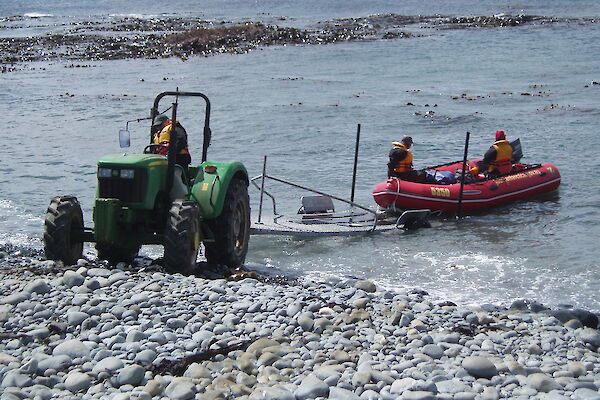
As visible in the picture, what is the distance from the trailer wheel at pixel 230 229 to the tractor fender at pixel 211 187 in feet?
0.45

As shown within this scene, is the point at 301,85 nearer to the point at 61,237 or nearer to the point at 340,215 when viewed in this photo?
the point at 340,215

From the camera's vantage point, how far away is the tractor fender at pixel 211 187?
30.9 feet

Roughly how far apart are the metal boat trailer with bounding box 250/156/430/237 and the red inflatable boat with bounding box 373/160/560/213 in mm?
316

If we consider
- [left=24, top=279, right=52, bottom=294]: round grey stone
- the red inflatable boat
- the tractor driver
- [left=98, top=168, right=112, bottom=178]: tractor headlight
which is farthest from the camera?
the red inflatable boat

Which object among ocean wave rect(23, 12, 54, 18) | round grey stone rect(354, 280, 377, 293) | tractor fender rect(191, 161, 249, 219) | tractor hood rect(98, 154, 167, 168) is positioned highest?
ocean wave rect(23, 12, 54, 18)

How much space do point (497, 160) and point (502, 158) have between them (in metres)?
0.11

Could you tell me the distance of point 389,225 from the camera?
13.8 m

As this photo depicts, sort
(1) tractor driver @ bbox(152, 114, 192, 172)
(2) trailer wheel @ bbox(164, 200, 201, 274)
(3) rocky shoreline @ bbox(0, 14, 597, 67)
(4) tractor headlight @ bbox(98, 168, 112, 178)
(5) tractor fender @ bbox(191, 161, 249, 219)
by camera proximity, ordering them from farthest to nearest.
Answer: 1. (3) rocky shoreline @ bbox(0, 14, 597, 67)
2. (1) tractor driver @ bbox(152, 114, 192, 172)
3. (5) tractor fender @ bbox(191, 161, 249, 219)
4. (4) tractor headlight @ bbox(98, 168, 112, 178)
5. (2) trailer wheel @ bbox(164, 200, 201, 274)

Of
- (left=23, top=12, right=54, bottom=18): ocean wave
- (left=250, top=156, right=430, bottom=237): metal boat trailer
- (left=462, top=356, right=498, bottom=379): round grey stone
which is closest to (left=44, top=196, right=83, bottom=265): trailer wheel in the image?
(left=250, top=156, right=430, bottom=237): metal boat trailer

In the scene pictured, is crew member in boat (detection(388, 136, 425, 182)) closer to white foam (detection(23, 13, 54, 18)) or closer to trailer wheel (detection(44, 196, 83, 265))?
trailer wheel (detection(44, 196, 83, 265))

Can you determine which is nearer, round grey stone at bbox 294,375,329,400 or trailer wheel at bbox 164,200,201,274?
round grey stone at bbox 294,375,329,400

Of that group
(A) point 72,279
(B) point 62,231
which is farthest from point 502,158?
(A) point 72,279

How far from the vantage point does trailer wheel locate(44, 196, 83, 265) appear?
9078 mm

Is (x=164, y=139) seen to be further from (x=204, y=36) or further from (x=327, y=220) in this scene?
(x=204, y=36)
